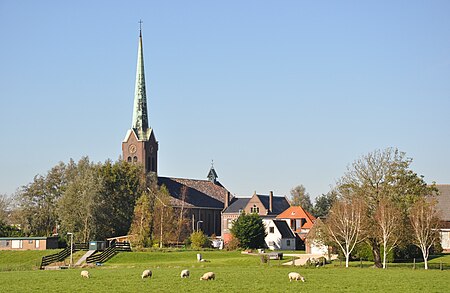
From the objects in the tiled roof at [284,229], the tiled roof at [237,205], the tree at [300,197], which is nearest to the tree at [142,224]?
the tiled roof at [284,229]

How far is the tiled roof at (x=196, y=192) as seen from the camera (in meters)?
116

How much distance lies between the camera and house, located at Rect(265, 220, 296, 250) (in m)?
91.7

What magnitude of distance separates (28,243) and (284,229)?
33.1 m

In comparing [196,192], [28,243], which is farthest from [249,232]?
[196,192]

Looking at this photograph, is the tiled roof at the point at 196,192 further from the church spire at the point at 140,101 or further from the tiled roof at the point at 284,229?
the tiled roof at the point at 284,229

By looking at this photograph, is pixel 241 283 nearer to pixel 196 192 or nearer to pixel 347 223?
pixel 347 223

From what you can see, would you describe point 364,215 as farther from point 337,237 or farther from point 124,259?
point 124,259

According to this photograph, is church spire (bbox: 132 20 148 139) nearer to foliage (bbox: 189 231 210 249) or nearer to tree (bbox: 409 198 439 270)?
foliage (bbox: 189 231 210 249)

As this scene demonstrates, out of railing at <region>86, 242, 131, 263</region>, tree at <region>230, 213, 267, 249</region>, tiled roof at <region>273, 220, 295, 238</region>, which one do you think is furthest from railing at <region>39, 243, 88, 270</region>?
tiled roof at <region>273, 220, 295, 238</region>

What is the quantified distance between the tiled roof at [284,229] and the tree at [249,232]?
7.23 meters

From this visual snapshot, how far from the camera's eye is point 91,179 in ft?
279

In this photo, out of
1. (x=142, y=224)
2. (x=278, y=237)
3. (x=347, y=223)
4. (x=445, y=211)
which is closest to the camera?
(x=347, y=223)

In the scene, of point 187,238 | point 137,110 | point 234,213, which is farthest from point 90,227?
point 137,110

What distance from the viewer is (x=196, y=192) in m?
121
